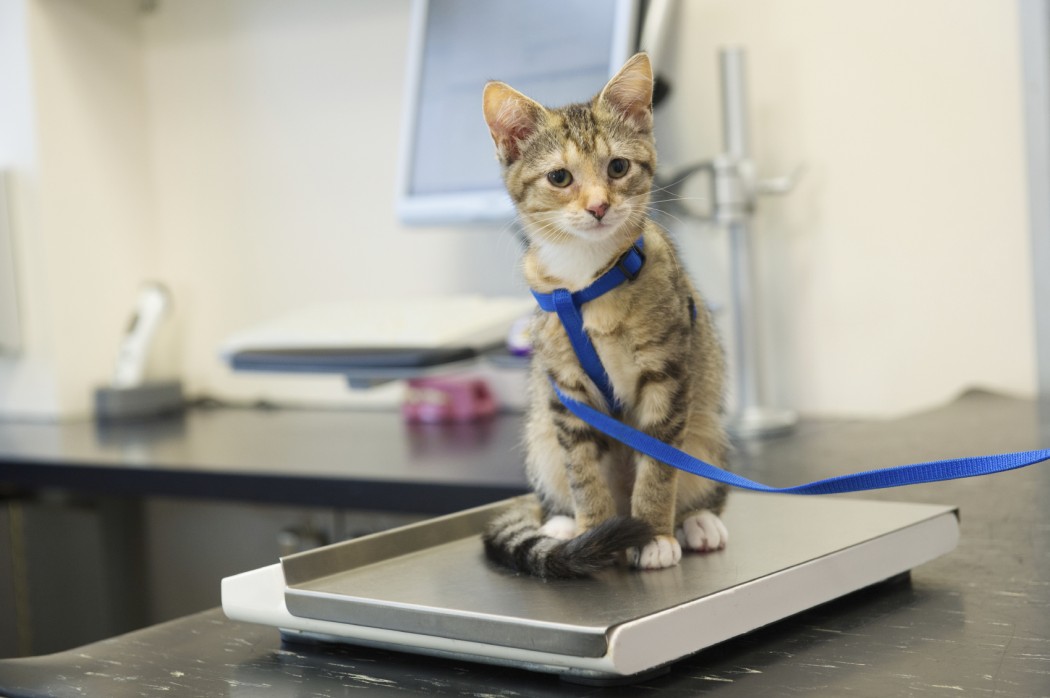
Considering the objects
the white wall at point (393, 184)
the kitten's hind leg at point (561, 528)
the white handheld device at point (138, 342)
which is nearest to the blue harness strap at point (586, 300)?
the kitten's hind leg at point (561, 528)

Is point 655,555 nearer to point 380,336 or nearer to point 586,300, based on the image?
point 586,300

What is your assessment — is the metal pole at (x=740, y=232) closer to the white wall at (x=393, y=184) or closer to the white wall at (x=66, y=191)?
the white wall at (x=393, y=184)

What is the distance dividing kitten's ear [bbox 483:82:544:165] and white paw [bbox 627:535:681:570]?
0.29 meters

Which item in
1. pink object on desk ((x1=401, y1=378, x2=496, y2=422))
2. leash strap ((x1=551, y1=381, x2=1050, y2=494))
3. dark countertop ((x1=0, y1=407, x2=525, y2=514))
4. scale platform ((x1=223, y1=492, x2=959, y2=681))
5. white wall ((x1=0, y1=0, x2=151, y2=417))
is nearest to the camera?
scale platform ((x1=223, y1=492, x2=959, y2=681))

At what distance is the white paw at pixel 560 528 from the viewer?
79 centimetres

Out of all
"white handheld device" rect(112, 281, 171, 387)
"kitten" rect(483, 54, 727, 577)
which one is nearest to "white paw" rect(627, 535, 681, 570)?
"kitten" rect(483, 54, 727, 577)

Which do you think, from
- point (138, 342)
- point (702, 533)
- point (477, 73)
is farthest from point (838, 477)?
point (138, 342)

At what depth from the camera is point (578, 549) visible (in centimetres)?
69

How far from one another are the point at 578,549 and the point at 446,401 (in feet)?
4.41

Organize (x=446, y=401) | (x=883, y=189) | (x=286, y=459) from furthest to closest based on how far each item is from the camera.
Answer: (x=446, y=401) → (x=883, y=189) → (x=286, y=459)

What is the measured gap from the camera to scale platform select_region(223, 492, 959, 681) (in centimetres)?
60

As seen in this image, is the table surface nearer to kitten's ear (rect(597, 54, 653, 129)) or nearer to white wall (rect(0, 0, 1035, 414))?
kitten's ear (rect(597, 54, 653, 129))

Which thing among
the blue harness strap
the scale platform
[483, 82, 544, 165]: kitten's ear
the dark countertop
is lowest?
the dark countertop

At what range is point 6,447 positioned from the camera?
189cm
